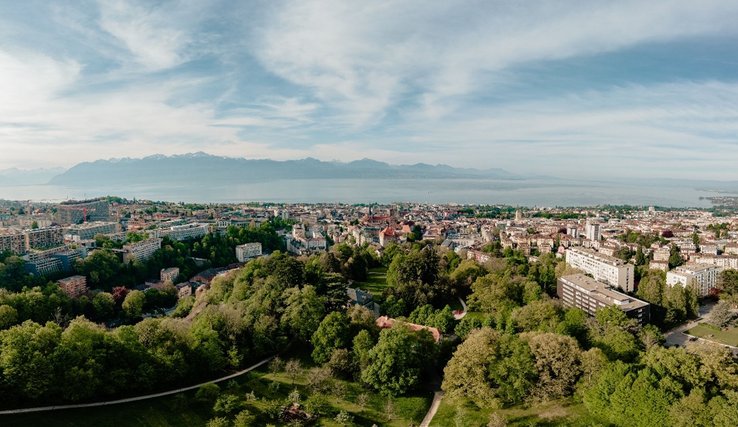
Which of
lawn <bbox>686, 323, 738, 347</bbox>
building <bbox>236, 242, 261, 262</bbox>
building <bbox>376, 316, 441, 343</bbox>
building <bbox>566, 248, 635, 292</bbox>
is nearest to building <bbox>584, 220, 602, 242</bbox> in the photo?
building <bbox>566, 248, 635, 292</bbox>

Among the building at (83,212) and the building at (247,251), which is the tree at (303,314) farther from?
the building at (83,212)

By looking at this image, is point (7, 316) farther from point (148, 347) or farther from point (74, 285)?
point (74, 285)

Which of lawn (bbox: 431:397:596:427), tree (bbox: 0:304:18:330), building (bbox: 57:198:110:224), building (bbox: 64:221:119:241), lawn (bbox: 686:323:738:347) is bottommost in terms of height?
lawn (bbox: 686:323:738:347)

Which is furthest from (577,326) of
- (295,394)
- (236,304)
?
(236,304)

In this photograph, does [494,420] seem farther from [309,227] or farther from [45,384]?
[309,227]

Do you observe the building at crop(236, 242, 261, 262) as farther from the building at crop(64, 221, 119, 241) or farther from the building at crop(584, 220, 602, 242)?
the building at crop(584, 220, 602, 242)

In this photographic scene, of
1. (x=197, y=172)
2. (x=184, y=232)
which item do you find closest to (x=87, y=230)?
(x=184, y=232)
